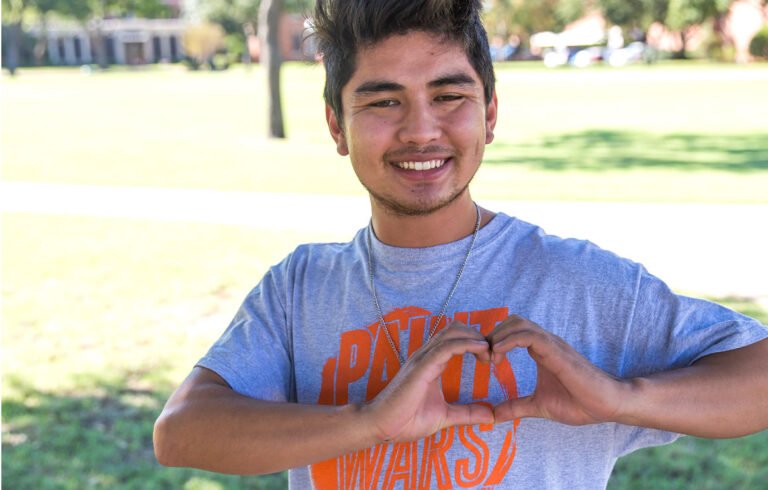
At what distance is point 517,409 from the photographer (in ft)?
5.26

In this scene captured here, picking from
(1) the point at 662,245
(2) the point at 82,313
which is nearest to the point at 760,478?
(1) the point at 662,245

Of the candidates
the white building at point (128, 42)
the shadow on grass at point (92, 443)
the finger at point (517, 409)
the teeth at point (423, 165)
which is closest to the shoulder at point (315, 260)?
the teeth at point (423, 165)

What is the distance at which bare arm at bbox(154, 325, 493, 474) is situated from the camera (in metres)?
1.52

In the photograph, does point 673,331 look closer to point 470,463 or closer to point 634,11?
point 470,463

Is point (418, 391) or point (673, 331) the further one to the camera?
point (673, 331)

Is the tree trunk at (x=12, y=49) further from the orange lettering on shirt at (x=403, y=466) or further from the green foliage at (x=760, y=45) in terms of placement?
the orange lettering on shirt at (x=403, y=466)

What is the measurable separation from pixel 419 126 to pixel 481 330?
1.34 feet

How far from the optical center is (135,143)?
18.0m

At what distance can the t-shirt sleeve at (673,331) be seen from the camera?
64.3 inches

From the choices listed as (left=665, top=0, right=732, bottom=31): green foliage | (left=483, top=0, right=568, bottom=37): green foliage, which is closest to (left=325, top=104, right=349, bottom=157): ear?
(left=665, top=0, right=732, bottom=31): green foliage

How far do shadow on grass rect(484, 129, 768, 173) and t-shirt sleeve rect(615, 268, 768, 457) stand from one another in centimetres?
1150

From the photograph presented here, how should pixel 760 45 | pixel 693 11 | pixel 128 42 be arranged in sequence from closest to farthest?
pixel 760 45
pixel 693 11
pixel 128 42

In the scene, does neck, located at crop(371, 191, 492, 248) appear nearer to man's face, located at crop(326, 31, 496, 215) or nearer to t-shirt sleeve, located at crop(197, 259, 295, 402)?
man's face, located at crop(326, 31, 496, 215)

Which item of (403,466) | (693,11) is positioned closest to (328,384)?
(403,466)
